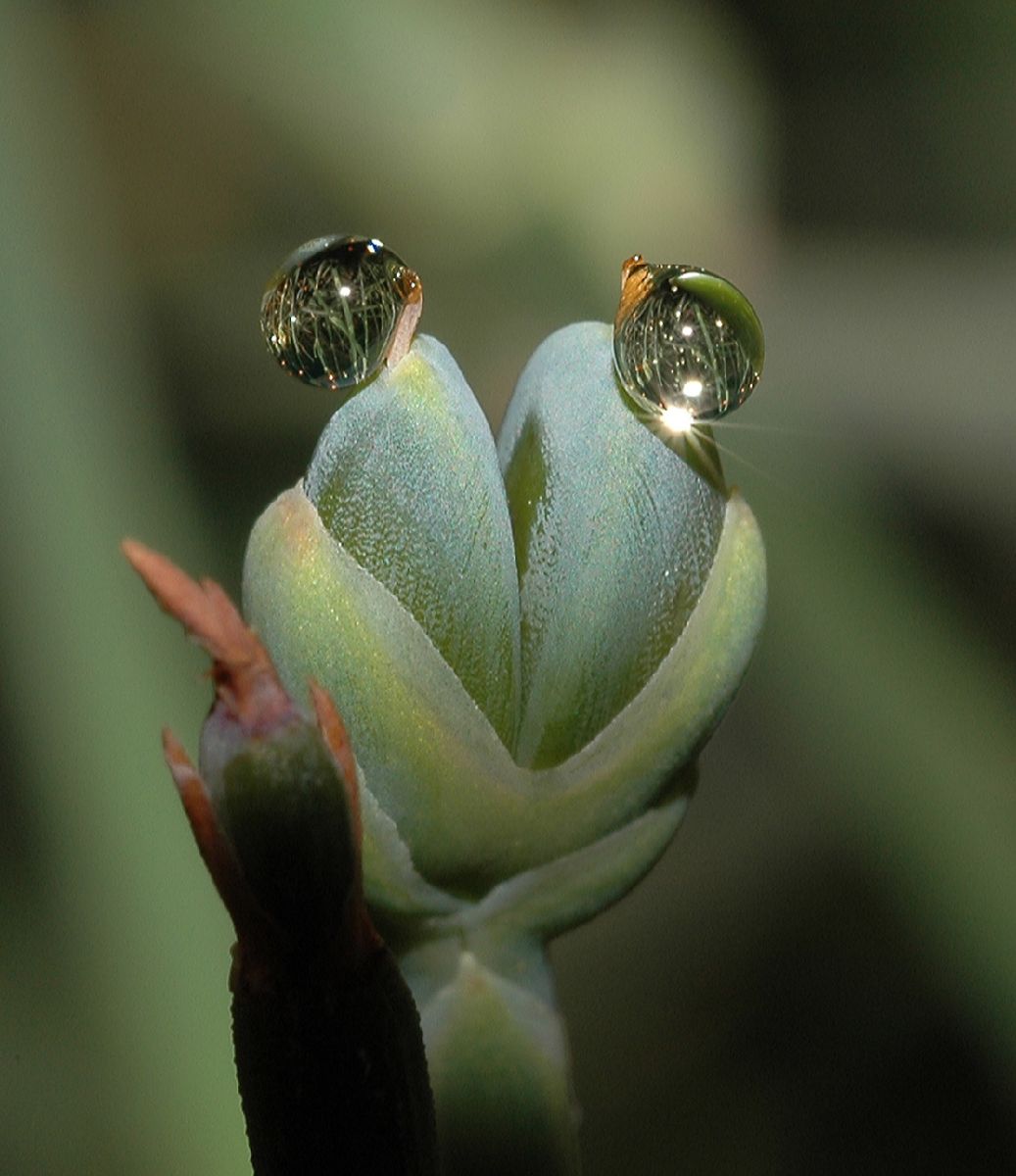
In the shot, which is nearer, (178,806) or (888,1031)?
(178,806)

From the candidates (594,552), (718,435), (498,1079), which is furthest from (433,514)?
(718,435)

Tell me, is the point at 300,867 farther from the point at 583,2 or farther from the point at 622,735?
the point at 583,2

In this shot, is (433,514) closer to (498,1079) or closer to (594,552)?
(594,552)

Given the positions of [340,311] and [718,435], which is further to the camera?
[718,435]

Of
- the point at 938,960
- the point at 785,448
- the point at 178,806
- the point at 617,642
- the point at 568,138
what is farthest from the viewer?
the point at 568,138

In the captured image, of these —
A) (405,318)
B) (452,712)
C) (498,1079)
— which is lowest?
(498,1079)

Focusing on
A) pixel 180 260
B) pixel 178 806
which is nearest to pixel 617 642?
pixel 178 806
